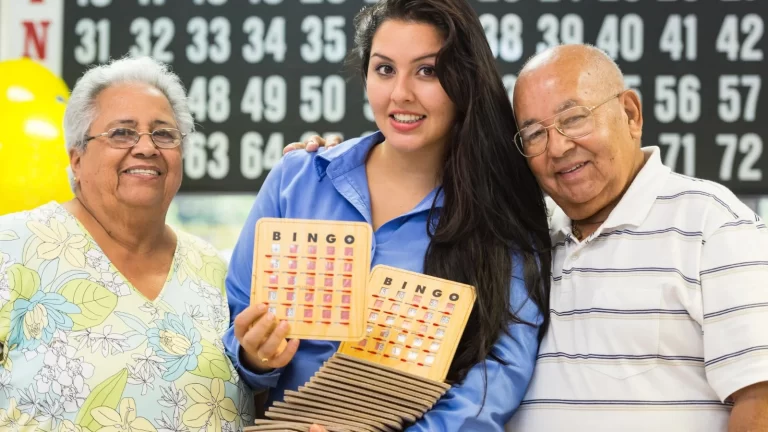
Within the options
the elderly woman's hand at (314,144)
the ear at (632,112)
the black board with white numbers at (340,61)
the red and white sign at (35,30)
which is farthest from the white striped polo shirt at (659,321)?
the red and white sign at (35,30)

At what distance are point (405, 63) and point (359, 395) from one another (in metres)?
0.74

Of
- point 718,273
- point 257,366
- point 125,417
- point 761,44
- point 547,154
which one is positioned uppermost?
point 761,44

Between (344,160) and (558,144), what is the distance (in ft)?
1.63

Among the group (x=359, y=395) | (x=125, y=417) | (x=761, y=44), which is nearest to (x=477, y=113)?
(x=359, y=395)

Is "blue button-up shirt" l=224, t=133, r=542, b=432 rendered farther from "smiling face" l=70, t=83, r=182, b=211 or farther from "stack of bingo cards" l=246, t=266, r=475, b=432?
"smiling face" l=70, t=83, r=182, b=211

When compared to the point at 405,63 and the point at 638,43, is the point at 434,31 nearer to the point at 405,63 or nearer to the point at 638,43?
the point at 405,63

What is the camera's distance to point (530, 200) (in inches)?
86.8

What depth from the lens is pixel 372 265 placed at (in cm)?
→ 208

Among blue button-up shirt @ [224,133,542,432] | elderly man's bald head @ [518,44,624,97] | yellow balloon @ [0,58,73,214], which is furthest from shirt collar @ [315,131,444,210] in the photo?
yellow balloon @ [0,58,73,214]

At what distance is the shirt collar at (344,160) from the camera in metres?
2.17

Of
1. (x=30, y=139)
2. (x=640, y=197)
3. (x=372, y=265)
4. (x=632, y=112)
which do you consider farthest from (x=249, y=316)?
(x=30, y=139)

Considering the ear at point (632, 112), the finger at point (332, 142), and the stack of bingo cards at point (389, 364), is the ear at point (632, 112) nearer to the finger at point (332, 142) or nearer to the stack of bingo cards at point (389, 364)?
the stack of bingo cards at point (389, 364)

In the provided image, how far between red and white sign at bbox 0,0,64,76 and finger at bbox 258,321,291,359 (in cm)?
211

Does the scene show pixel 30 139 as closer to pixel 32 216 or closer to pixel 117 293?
pixel 32 216
